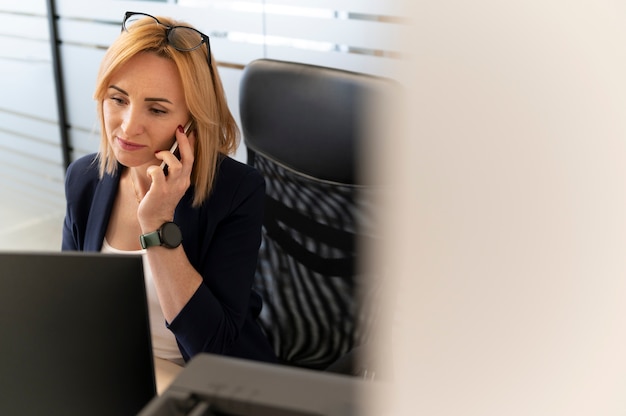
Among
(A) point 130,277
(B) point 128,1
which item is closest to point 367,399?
(A) point 130,277

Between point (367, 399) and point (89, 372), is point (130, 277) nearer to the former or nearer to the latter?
point (89, 372)

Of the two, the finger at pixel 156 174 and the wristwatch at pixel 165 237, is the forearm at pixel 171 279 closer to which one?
the wristwatch at pixel 165 237

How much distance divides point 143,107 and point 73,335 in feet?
2.40

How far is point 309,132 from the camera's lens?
158 cm

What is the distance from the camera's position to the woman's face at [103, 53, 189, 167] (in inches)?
57.8

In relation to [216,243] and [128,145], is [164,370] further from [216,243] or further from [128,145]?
[128,145]

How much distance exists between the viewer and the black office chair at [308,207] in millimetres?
1543

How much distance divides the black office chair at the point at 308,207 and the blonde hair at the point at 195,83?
5.2 inches

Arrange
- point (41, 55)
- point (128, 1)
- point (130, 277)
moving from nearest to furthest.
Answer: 1. point (130, 277)
2. point (128, 1)
3. point (41, 55)

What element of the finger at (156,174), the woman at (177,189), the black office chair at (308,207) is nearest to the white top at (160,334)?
the woman at (177,189)

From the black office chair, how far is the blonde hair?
0.43ft

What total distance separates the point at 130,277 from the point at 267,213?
889 mm

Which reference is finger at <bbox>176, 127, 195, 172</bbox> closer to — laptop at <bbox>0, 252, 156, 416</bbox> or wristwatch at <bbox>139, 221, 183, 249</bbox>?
wristwatch at <bbox>139, 221, 183, 249</bbox>

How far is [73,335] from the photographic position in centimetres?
83
